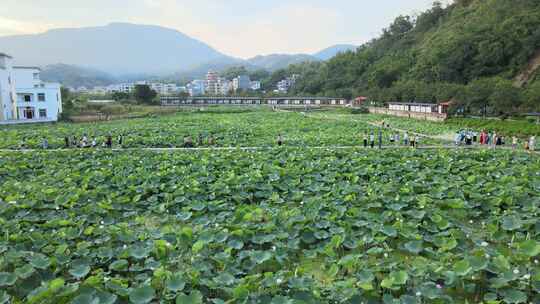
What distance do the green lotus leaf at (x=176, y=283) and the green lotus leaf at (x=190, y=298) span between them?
0.92 ft

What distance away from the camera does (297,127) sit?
99.2ft

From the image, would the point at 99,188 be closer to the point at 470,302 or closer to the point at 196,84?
the point at 470,302

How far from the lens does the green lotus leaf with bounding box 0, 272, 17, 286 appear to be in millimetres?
5031

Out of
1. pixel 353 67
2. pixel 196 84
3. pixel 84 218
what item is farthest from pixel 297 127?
pixel 196 84

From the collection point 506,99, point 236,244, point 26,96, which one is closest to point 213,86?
point 26,96

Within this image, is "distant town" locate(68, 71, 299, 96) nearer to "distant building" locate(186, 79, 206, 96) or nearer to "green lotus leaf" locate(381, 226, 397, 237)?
"distant building" locate(186, 79, 206, 96)

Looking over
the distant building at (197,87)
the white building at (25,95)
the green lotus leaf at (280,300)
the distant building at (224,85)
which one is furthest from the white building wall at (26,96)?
the distant building at (197,87)

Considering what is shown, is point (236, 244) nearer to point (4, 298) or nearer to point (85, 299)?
point (85, 299)

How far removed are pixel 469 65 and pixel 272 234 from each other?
55.0m

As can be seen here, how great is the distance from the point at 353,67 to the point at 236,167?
75.6 m

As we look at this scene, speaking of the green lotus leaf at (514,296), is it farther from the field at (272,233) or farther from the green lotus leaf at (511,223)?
the green lotus leaf at (511,223)

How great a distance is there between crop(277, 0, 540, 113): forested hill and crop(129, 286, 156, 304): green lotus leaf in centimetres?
3303

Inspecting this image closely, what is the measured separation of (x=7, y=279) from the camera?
510cm

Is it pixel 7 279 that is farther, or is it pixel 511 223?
pixel 511 223
